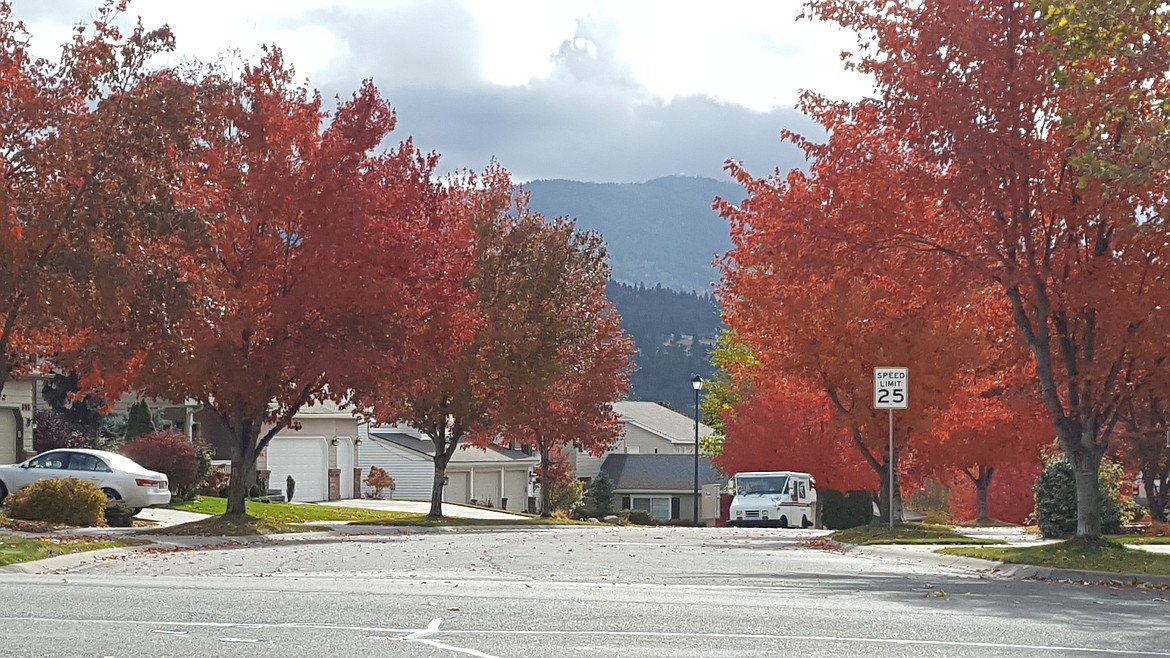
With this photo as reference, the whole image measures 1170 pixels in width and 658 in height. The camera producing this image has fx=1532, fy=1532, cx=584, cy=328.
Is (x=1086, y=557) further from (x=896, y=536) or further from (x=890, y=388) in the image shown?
(x=896, y=536)

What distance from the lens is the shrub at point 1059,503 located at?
113ft

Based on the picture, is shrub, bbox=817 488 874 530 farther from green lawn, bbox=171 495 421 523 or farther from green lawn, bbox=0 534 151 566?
green lawn, bbox=0 534 151 566

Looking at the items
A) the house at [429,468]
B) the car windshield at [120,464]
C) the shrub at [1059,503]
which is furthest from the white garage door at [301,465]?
the shrub at [1059,503]

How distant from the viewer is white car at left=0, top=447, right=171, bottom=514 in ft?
119

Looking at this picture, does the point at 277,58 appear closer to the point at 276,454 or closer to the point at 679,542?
the point at 679,542

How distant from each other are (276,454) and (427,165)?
98.1 feet

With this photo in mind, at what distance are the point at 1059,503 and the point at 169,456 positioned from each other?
26.1 metres

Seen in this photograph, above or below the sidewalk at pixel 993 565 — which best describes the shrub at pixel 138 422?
above

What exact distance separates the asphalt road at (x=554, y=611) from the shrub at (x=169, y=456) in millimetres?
23339

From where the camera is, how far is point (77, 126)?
2716cm

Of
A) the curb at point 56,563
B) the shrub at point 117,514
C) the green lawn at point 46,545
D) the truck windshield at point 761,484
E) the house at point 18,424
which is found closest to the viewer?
the curb at point 56,563

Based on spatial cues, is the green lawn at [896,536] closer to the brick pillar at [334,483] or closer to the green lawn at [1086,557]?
the green lawn at [1086,557]

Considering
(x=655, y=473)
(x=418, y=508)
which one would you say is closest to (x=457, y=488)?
(x=418, y=508)

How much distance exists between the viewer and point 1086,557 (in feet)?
73.4
